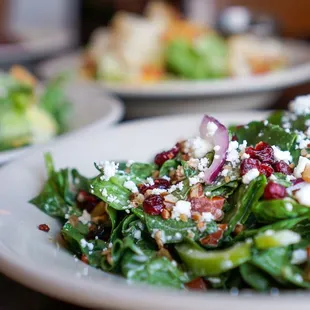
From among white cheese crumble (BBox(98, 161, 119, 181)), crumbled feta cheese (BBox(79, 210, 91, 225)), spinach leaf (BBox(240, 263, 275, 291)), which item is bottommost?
crumbled feta cheese (BBox(79, 210, 91, 225))

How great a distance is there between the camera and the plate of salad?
8.05 feet

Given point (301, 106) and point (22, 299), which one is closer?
point (22, 299)

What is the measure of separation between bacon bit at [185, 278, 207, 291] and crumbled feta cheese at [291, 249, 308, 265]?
0.18m

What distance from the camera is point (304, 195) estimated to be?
3.94ft

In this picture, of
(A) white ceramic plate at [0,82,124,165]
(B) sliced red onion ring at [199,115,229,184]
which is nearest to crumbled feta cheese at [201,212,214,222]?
(B) sliced red onion ring at [199,115,229,184]

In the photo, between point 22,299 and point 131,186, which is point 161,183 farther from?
point 22,299

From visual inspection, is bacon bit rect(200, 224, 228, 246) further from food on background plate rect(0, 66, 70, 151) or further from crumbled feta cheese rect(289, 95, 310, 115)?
food on background plate rect(0, 66, 70, 151)

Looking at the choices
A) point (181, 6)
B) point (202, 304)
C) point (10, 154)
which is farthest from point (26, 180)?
point (181, 6)

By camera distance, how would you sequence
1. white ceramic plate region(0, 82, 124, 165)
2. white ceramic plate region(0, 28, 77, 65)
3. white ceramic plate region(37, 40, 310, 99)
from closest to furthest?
white ceramic plate region(0, 82, 124, 165)
white ceramic plate region(37, 40, 310, 99)
white ceramic plate region(0, 28, 77, 65)

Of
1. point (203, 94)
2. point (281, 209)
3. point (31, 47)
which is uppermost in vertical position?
point (281, 209)

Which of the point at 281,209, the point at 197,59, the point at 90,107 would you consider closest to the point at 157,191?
the point at 281,209

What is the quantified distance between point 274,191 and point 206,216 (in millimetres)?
154

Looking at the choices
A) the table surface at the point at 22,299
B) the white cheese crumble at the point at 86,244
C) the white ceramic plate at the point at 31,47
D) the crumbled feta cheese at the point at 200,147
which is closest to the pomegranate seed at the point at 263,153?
the crumbled feta cheese at the point at 200,147

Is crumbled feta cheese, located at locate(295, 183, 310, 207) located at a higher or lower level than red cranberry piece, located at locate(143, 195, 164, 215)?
higher
